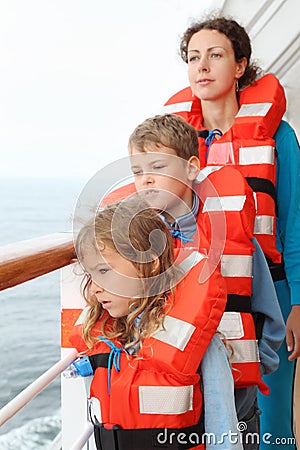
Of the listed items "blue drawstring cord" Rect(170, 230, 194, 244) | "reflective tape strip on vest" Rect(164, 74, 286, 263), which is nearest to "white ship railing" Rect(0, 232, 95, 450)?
"blue drawstring cord" Rect(170, 230, 194, 244)

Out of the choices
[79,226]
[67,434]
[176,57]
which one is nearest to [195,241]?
[79,226]

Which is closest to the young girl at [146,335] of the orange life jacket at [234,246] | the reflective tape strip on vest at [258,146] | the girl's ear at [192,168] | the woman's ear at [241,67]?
the orange life jacket at [234,246]

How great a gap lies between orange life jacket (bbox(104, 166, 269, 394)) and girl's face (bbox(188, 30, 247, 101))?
44 centimetres

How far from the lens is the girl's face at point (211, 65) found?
181cm

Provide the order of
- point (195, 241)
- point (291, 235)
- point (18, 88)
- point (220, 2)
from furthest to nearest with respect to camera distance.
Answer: point (18, 88) < point (220, 2) < point (291, 235) < point (195, 241)

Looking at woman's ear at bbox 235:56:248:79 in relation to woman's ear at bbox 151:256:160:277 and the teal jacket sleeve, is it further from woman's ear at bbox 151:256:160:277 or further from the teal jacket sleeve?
woman's ear at bbox 151:256:160:277

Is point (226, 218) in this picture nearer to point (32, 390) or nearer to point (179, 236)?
point (179, 236)

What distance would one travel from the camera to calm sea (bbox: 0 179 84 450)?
15.3 ft

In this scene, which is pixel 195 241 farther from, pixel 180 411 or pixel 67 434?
pixel 67 434

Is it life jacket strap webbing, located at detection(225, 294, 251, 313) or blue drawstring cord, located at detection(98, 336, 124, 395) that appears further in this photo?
life jacket strap webbing, located at detection(225, 294, 251, 313)

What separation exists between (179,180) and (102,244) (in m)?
0.31

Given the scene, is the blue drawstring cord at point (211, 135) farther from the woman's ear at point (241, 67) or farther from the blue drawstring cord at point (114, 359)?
the blue drawstring cord at point (114, 359)

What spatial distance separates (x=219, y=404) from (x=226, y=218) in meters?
0.42

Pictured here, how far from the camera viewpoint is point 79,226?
116 centimetres
